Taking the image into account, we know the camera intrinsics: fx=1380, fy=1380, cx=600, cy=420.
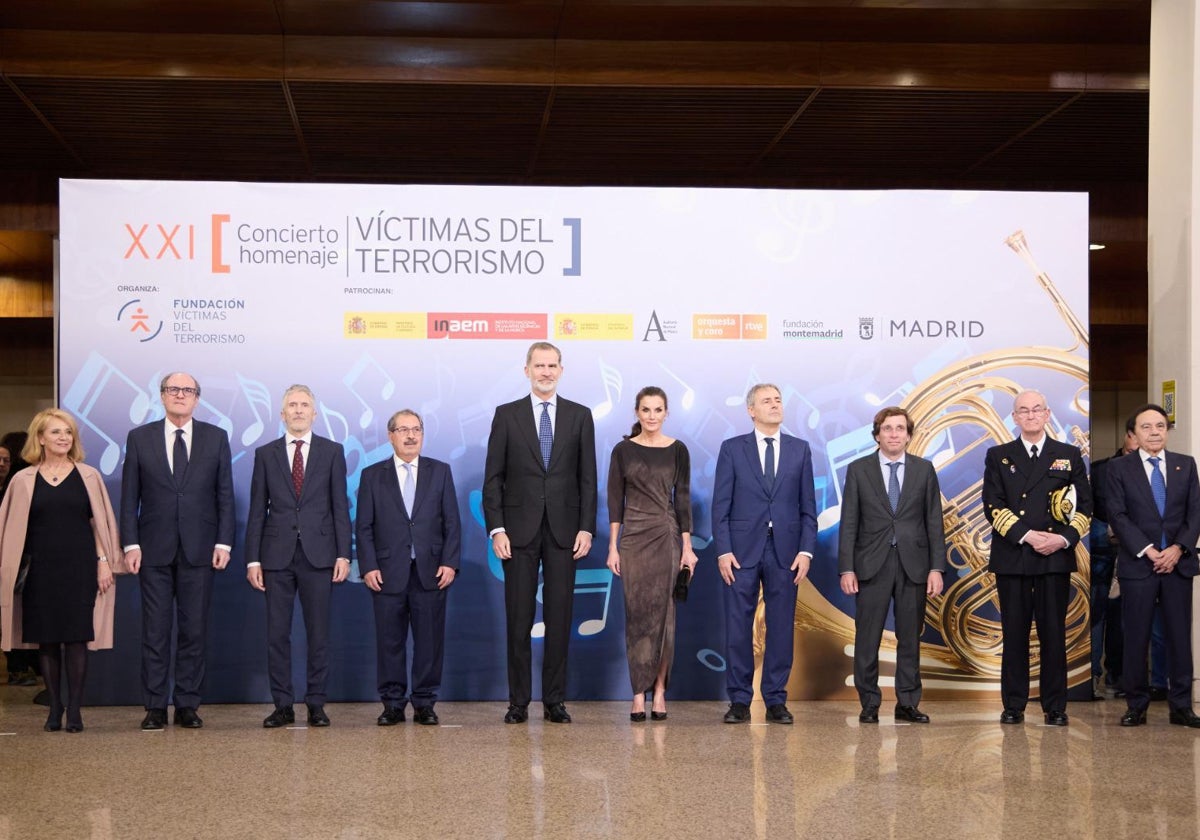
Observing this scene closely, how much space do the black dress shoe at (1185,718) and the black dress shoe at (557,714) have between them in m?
2.86

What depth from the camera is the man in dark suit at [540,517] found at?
6613 mm

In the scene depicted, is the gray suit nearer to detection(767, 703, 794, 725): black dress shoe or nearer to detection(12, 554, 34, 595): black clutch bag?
detection(767, 703, 794, 725): black dress shoe

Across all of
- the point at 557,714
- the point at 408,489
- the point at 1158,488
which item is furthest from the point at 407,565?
the point at 1158,488

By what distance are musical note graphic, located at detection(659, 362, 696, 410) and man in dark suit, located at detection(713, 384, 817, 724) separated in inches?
28.5

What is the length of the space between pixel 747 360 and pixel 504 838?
392 centimetres

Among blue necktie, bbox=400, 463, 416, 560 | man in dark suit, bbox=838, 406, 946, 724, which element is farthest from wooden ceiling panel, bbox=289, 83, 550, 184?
man in dark suit, bbox=838, 406, 946, 724

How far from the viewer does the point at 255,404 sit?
735cm

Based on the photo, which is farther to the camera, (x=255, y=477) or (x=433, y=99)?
(x=433, y=99)

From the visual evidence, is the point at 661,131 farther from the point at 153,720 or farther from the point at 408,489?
the point at 153,720

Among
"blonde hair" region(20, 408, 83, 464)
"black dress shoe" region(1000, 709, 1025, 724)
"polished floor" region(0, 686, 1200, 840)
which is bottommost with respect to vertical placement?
"black dress shoe" region(1000, 709, 1025, 724)

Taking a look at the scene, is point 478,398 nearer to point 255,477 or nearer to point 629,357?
point 629,357

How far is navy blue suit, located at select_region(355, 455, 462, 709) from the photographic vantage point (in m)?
6.59

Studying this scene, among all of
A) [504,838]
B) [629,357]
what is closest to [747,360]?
[629,357]

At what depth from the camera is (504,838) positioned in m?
4.09
